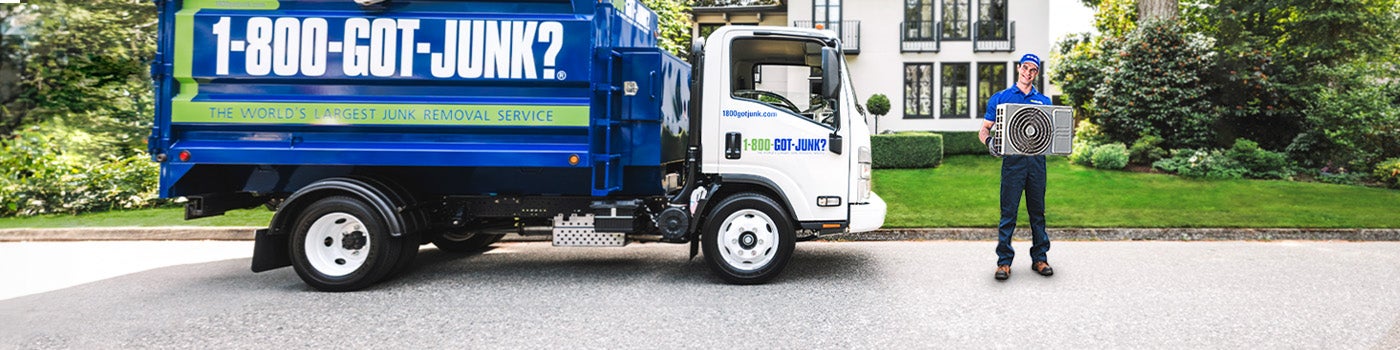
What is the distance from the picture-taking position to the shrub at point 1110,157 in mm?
15289

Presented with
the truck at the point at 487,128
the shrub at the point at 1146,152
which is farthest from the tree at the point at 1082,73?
the truck at the point at 487,128

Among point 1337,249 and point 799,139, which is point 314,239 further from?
point 1337,249

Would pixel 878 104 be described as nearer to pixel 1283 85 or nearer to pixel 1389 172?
pixel 1283 85

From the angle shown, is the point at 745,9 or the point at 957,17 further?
the point at 745,9

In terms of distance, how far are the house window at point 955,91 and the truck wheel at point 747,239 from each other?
19436mm

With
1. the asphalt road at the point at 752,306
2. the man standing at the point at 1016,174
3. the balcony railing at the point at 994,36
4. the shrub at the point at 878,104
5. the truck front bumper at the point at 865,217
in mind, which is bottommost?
the asphalt road at the point at 752,306

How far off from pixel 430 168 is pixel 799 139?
9.60 feet

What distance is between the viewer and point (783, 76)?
6.55 metres

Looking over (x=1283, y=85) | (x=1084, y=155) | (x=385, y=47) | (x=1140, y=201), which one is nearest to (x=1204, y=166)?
(x=1084, y=155)

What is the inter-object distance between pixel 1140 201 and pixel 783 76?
7.80 meters

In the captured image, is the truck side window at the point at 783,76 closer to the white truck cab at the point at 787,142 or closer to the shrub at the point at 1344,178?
the white truck cab at the point at 787,142

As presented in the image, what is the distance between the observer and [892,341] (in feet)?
14.1

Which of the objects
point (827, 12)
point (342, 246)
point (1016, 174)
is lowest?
point (342, 246)

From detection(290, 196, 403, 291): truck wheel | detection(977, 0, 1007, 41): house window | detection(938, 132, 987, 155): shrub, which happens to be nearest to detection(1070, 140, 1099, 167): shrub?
detection(938, 132, 987, 155): shrub
